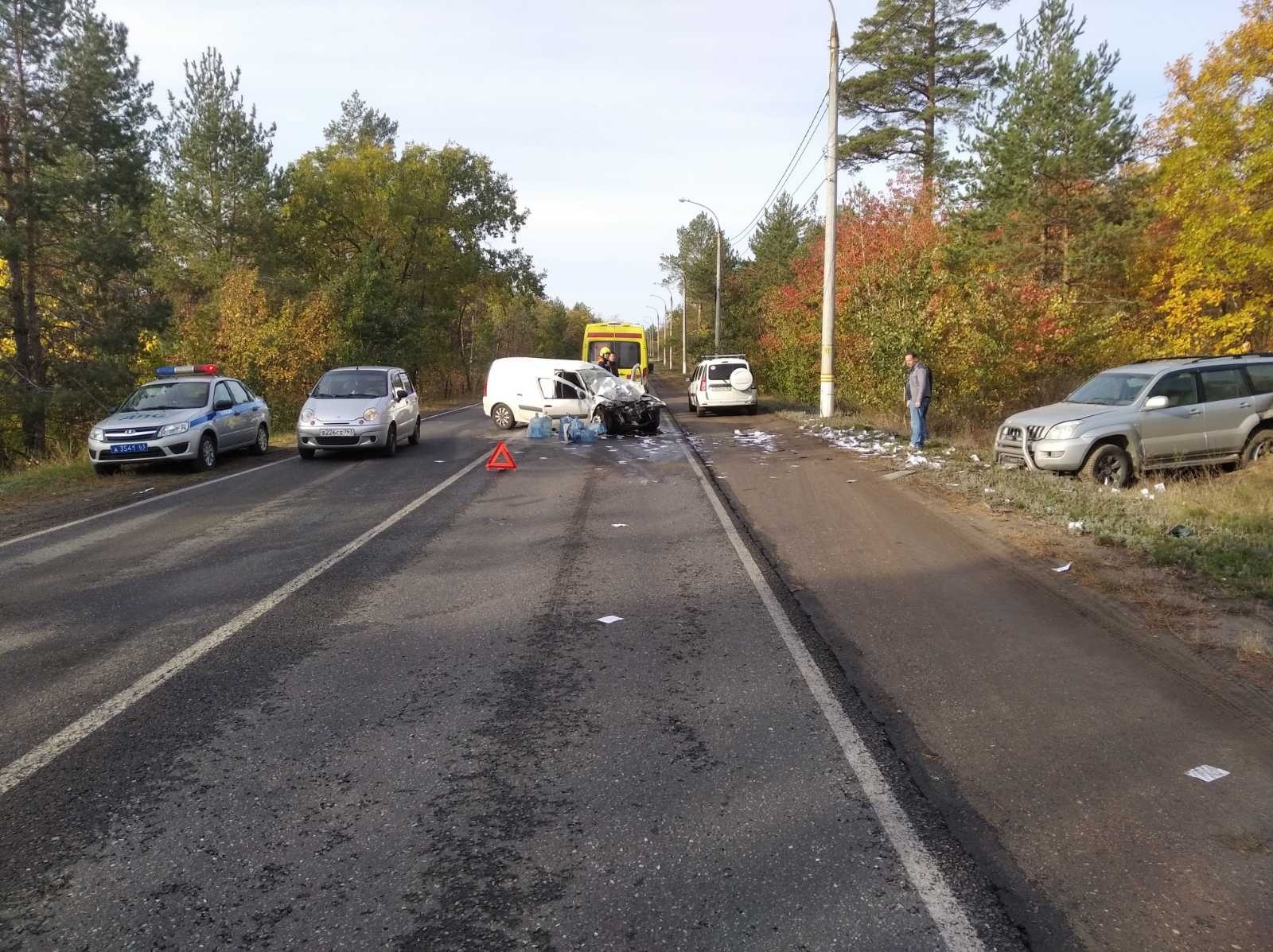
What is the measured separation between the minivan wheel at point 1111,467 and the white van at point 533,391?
12.2 metres

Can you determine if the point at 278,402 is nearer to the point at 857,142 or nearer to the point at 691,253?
the point at 857,142

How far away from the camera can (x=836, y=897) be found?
3.00 metres

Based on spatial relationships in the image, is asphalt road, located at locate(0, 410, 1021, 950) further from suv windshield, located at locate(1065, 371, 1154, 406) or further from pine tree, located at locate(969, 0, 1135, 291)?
pine tree, located at locate(969, 0, 1135, 291)

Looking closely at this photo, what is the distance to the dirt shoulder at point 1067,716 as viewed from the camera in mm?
3031

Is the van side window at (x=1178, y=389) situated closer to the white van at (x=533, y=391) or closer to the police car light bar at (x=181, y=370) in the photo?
the white van at (x=533, y=391)

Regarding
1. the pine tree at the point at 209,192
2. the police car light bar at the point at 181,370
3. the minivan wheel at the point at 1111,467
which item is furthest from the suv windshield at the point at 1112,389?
the pine tree at the point at 209,192

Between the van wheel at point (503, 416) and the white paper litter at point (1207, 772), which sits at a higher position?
the van wheel at point (503, 416)

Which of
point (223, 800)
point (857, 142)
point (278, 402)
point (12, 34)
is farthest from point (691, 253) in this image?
point (223, 800)

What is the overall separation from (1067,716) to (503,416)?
64.1 ft

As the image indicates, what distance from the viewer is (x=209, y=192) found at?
3516cm

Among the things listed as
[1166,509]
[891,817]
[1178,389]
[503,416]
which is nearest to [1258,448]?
[1178,389]

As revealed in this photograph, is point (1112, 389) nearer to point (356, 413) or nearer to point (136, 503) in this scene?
point (356, 413)

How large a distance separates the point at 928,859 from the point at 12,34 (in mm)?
26626

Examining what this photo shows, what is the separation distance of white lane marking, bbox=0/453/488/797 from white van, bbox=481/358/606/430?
519 inches
